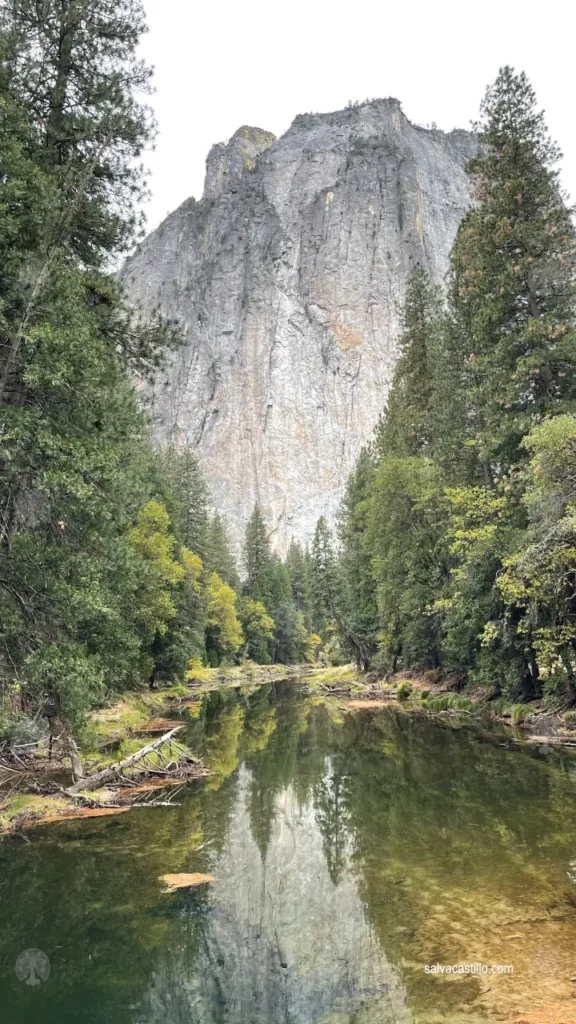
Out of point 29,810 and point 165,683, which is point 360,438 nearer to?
point 165,683

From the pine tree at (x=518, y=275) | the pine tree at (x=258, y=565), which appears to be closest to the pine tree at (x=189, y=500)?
the pine tree at (x=258, y=565)

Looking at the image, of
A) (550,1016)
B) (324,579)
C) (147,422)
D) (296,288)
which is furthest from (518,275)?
(296,288)

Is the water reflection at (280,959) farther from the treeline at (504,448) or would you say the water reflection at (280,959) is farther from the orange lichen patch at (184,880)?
the treeline at (504,448)

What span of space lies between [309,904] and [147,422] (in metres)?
8.41

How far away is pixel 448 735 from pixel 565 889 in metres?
12.9

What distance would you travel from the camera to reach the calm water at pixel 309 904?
5.78 metres

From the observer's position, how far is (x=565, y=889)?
752cm

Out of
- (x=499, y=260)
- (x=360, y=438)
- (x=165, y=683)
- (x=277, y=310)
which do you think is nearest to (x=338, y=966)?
(x=499, y=260)

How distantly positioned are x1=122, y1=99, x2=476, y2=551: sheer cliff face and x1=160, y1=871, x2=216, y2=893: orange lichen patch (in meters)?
110

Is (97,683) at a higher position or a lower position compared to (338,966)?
higher

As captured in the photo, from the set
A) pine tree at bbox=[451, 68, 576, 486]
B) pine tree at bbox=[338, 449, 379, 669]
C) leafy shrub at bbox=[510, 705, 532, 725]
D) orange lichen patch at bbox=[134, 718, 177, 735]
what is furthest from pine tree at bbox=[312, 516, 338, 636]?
pine tree at bbox=[451, 68, 576, 486]

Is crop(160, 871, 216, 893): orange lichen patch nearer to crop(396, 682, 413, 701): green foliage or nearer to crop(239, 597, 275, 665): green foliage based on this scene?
crop(396, 682, 413, 701): green foliage

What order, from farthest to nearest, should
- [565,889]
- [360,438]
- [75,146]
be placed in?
1. [360,438]
2. [75,146]
3. [565,889]

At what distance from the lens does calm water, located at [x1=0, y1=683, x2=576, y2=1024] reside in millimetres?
5777
